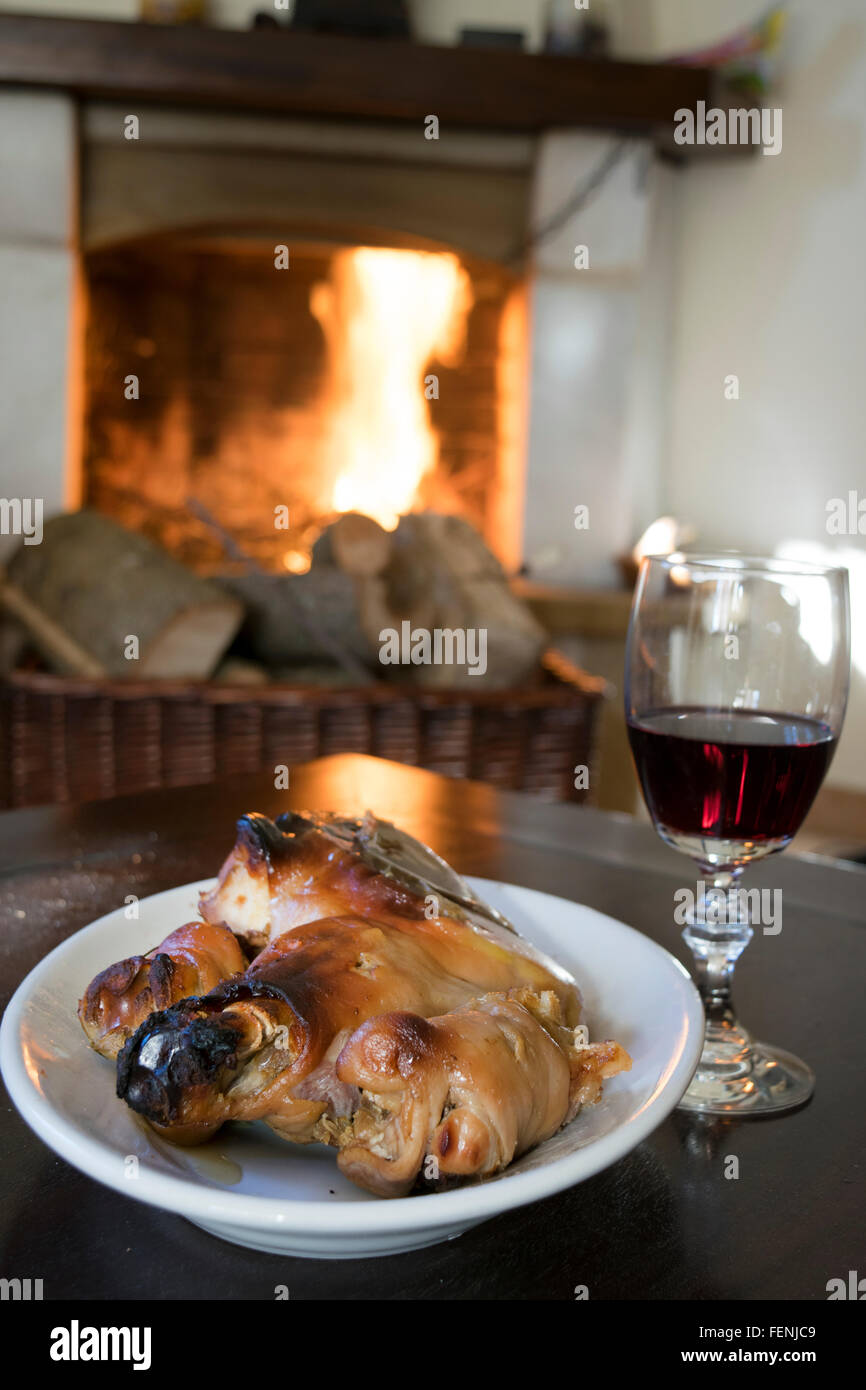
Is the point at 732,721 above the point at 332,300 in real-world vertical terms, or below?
below

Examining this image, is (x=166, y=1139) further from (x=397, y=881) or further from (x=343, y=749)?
(x=343, y=749)

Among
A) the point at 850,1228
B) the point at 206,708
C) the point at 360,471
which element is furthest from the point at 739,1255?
the point at 360,471

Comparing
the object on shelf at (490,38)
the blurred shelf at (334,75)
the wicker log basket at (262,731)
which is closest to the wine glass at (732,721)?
the wicker log basket at (262,731)

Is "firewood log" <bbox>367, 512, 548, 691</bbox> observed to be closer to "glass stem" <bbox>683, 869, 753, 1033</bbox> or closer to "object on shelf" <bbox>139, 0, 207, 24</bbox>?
"glass stem" <bbox>683, 869, 753, 1033</bbox>

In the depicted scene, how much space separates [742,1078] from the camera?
19.9 inches

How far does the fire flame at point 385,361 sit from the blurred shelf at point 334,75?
602 mm

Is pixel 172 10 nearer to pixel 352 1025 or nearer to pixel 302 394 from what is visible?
pixel 302 394

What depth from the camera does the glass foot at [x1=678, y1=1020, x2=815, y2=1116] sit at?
0.49m

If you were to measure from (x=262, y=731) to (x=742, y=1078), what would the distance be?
4.06ft

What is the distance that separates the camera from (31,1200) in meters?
0.41

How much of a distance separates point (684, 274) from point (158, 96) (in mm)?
1502

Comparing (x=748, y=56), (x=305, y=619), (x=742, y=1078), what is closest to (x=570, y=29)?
(x=748, y=56)

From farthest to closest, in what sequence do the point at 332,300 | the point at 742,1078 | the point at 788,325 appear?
the point at 332,300 < the point at 788,325 < the point at 742,1078
